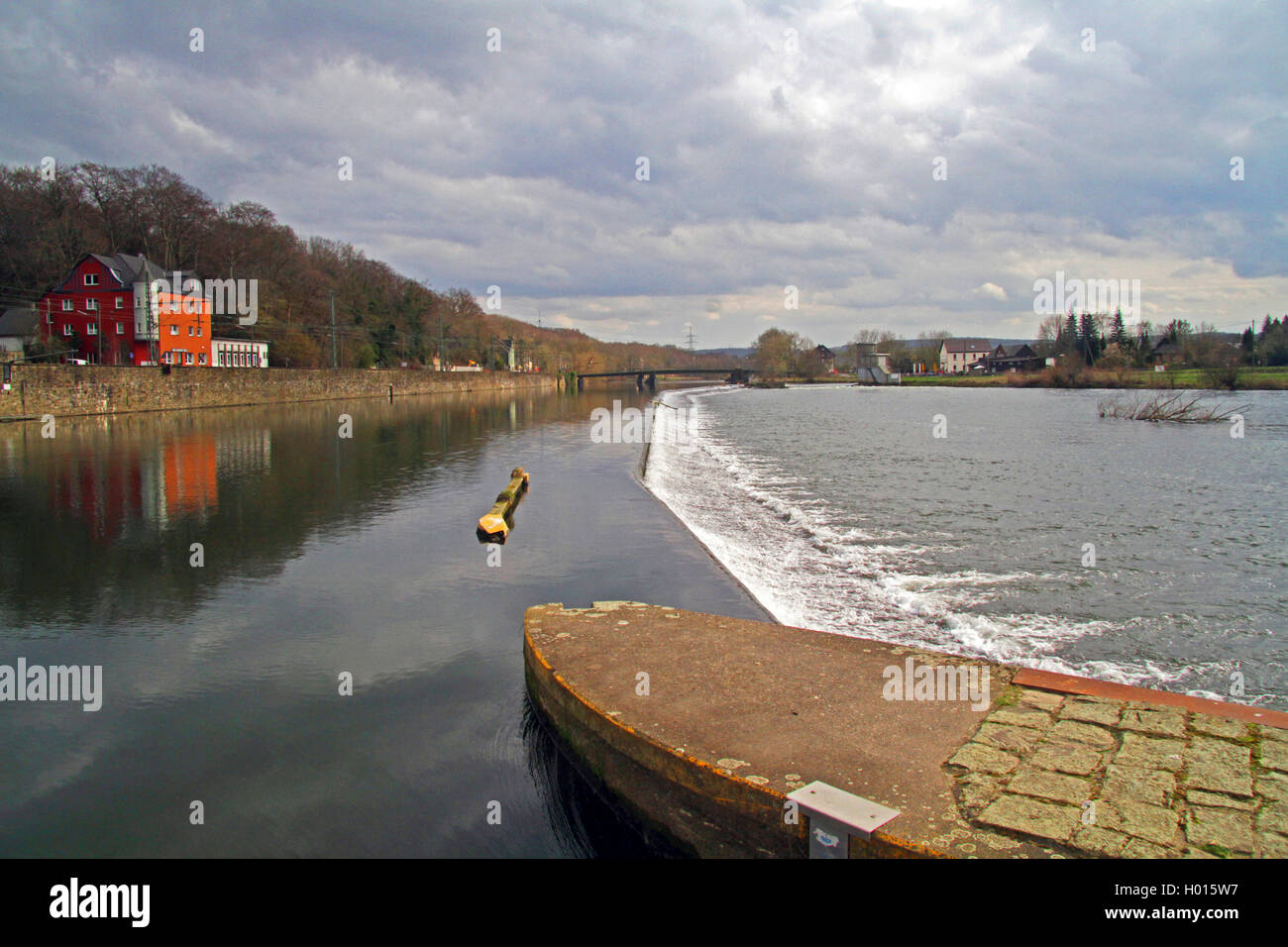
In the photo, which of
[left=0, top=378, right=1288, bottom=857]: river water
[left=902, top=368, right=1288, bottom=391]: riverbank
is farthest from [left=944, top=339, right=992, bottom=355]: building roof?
[left=0, top=378, right=1288, bottom=857]: river water

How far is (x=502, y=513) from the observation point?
14.3m

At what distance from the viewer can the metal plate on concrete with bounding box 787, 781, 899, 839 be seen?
12.0 feet

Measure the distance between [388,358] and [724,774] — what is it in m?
93.6

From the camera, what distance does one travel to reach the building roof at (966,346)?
179375 mm

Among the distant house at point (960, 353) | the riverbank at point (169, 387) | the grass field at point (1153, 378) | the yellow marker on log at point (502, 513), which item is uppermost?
the distant house at point (960, 353)

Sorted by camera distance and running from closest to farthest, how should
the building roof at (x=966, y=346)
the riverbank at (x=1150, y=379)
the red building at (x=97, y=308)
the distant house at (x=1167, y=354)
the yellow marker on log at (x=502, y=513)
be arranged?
the yellow marker on log at (x=502, y=513)
the red building at (x=97, y=308)
the riverbank at (x=1150, y=379)
the distant house at (x=1167, y=354)
the building roof at (x=966, y=346)

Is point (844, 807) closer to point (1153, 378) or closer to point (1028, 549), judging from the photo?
point (1028, 549)

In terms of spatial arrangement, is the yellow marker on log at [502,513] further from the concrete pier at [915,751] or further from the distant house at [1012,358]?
the distant house at [1012,358]

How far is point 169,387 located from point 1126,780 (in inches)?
2054

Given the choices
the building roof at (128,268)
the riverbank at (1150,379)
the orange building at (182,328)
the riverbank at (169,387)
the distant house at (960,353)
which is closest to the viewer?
the riverbank at (169,387)

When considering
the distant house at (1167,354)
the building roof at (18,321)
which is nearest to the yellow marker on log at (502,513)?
the building roof at (18,321)

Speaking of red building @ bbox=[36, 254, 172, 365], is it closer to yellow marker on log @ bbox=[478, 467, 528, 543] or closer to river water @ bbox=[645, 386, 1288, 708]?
river water @ bbox=[645, 386, 1288, 708]

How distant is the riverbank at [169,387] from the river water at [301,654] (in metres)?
22.9

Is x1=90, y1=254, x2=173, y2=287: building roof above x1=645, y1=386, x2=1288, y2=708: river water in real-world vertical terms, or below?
above
